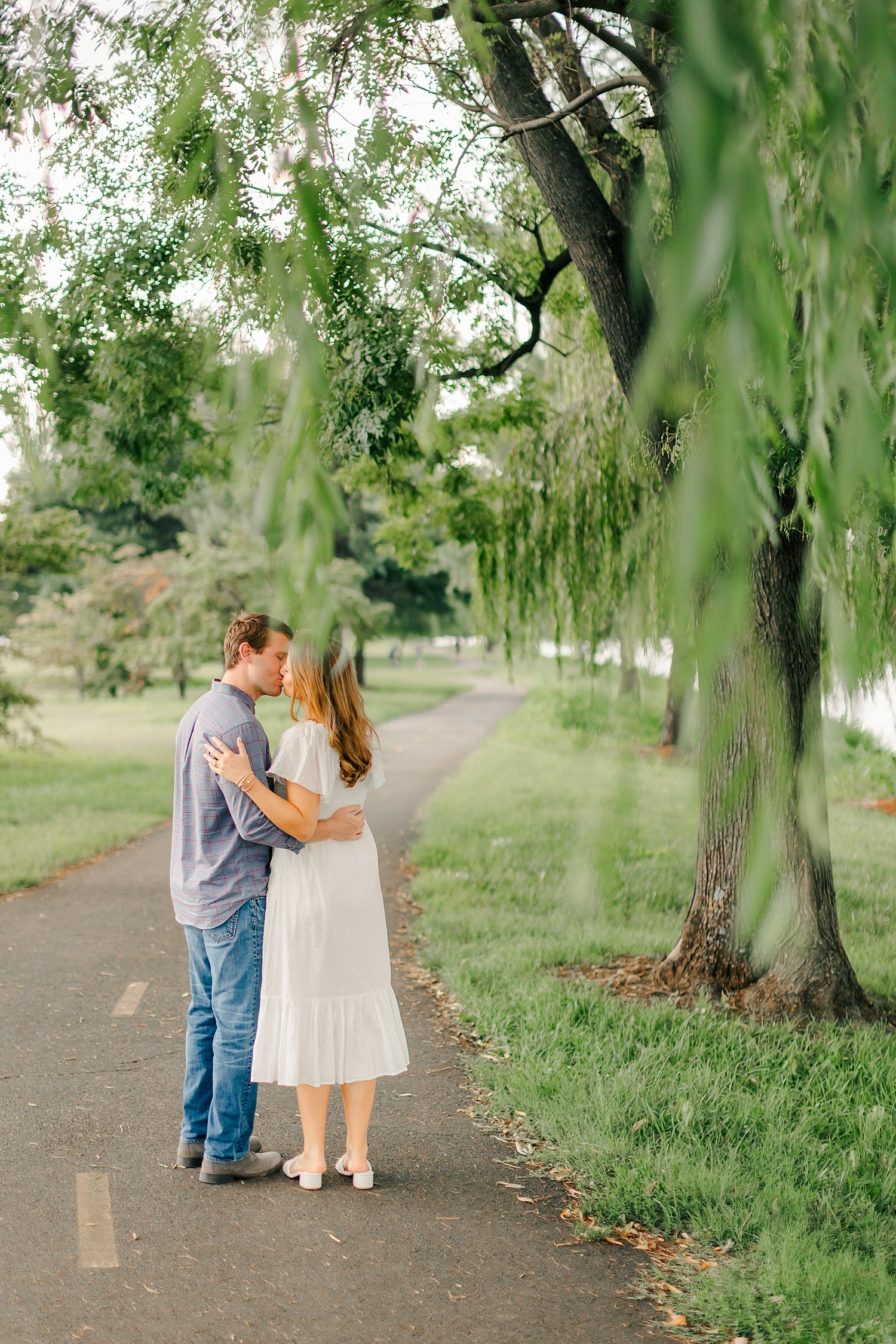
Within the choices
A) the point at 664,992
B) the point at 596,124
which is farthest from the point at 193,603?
the point at 664,992

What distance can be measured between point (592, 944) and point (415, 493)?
13.5ft

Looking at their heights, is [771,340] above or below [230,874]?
above

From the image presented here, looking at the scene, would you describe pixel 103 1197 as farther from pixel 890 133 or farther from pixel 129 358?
pixel 129 358

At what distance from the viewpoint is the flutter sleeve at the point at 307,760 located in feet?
13.5

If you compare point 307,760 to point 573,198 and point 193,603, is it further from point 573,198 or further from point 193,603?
point 193,603

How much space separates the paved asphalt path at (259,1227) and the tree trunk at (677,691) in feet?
8.13

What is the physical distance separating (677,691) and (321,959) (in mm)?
2840

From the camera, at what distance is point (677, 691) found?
65.9 inches

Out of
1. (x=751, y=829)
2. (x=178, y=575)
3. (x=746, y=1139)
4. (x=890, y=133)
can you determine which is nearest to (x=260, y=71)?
(x=890, y=133)

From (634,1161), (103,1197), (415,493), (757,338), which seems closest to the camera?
(757,338)

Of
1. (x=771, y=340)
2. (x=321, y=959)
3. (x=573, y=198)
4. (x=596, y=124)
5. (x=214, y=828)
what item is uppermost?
(x=596, y=124)

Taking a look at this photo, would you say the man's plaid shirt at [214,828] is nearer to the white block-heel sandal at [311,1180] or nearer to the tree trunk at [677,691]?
the white block-heel sandal at [311,1180]

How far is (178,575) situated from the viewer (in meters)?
29.0

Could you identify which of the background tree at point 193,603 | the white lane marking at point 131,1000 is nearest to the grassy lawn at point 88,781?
the background tree at point 193,603
